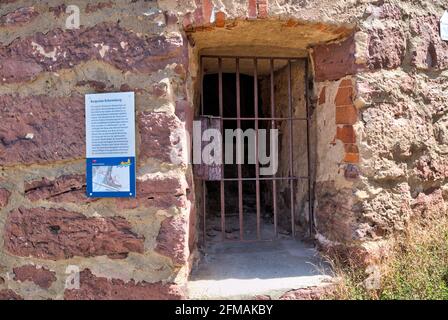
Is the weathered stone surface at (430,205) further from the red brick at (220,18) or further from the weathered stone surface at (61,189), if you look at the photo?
the weathered stone surface at (61,189)

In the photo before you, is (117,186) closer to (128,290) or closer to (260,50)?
(128,290)

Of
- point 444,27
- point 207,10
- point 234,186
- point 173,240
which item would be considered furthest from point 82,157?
point 234,186

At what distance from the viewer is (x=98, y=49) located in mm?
2484

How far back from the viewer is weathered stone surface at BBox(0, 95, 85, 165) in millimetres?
2480

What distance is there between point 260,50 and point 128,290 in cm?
175

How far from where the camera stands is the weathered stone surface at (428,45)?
277 centimetres

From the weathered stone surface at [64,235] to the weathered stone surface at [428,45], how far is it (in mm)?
1996

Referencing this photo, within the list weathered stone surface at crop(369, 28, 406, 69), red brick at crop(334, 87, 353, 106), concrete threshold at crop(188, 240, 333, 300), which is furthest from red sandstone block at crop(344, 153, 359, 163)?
concrete threshold at crop(188, 240, 333, 300)

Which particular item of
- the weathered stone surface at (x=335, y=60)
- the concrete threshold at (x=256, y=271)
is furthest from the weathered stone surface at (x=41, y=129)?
the weathered stone surface at (x=335, y=60)

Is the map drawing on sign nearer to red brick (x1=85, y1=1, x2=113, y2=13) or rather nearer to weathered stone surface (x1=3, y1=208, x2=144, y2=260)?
weathered stone surface (x1=3, y1=208, x2=144, y2=260)

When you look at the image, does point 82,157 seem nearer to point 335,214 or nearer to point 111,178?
point 111,178

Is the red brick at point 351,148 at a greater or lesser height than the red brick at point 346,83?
lesser

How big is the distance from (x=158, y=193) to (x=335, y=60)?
4.41 ft

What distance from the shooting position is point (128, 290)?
2426 millimetres
